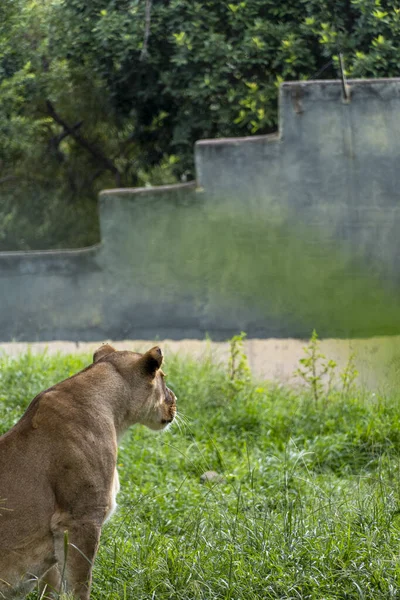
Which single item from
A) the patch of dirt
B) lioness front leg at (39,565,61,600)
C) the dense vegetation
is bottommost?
the patch of dirt

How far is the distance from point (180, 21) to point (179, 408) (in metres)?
4.52

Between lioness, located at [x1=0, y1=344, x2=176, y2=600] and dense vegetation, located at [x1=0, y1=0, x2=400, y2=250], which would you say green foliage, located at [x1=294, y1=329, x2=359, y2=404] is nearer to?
dense vegetation, located at [x1=0, y1=0, x2=400, y2=250]

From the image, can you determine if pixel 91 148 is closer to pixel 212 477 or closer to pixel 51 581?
pixel 212 477

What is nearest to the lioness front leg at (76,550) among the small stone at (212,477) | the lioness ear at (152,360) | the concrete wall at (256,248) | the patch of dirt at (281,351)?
the lioness ear at (152,360)

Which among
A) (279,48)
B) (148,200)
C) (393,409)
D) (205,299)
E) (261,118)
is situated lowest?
(393,409)

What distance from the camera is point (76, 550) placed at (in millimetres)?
3887

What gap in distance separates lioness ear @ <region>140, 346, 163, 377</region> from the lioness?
0.33 m

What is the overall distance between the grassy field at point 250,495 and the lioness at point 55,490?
0.30m

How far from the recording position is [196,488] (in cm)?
604

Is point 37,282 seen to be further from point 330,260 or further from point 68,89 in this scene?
point 68,89

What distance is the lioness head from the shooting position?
442 centimetres

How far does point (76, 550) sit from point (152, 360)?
962mm

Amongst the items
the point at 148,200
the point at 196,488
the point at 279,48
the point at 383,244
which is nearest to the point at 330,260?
the point at 383,244

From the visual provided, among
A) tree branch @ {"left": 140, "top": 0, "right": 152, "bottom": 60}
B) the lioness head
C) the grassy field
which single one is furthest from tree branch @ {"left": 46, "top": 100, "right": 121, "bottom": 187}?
the lioness head
